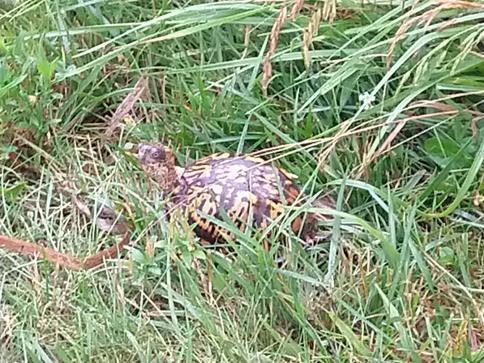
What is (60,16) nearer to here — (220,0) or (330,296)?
(220,0)

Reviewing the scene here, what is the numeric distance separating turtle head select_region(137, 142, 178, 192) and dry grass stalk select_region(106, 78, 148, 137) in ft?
0.68

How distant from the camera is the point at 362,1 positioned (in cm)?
195

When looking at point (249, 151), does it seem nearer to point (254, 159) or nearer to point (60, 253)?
point (254, 159)

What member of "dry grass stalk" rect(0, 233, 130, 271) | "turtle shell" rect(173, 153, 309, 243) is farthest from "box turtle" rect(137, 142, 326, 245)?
"dry grass stalk" rect(0, 233, 130, 271)

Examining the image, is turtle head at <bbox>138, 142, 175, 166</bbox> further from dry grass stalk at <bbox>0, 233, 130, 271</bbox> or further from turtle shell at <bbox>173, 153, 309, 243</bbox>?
dry grass stalk at <bbox>0, 233, 130, 271</bbox>

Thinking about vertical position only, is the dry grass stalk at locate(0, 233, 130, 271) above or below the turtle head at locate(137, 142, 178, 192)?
below

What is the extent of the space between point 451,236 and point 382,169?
7.9 inches

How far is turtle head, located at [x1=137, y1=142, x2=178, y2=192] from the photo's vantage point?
1831mm

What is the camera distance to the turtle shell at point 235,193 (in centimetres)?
175

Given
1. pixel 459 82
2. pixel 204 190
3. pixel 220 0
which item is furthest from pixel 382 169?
pixel 220 0

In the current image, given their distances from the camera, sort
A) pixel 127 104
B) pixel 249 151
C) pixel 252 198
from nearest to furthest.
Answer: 1. pixel 252 198
2. pixel 249 151
3. pixel 127 104

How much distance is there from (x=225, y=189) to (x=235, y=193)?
23mm

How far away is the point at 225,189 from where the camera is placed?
5.84ft

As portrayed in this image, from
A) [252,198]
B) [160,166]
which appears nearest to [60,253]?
[160,166]
